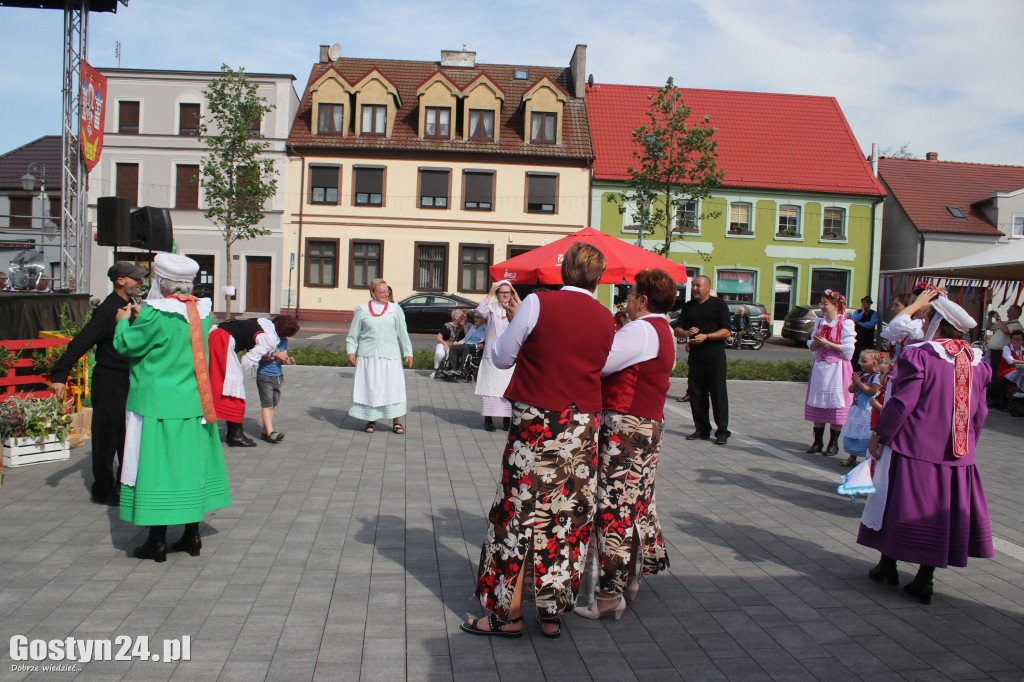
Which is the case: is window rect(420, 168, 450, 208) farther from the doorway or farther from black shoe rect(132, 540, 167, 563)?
black shoe rect(132, 540, 167, 563)

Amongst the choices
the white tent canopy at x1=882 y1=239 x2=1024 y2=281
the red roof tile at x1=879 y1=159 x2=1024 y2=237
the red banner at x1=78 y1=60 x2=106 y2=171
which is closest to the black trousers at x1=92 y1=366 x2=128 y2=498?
the red banner at x1=78 y1=60 x2=106 y2=171

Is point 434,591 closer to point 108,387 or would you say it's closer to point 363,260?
point 108,387

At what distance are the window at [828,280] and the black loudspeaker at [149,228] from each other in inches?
1212

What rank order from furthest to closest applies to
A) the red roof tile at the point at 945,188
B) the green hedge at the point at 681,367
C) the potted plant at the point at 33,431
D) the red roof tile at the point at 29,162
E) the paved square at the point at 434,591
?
the red roof tile at the point at 945,188
the red roof tile at the point at 29,162
the green hedge at the point at 681,367
the potted plant at the point at 33,431
the paved square at the point at 434,591

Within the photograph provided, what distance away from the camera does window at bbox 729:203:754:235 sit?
3528 cm

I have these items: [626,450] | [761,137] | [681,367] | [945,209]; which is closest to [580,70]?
[761,137]

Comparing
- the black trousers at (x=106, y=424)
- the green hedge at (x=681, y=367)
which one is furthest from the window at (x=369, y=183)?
the black trousers at (x=106, y=424)

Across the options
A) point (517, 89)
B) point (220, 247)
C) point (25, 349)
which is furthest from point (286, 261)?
point (25, 349)

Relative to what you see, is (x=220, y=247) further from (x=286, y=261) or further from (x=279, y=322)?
(x=279, y=322)

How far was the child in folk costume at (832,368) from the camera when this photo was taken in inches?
341

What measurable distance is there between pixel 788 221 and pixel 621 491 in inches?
1345

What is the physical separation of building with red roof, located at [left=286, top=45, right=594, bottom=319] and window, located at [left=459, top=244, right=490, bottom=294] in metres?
0.04

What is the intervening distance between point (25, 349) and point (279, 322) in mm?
2723

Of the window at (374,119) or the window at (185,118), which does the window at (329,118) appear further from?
the window at (185,118)
